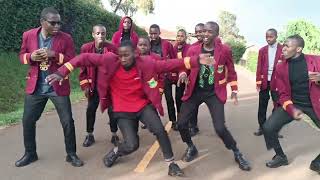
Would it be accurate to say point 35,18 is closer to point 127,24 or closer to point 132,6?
point 127,24

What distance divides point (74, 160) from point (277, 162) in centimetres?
289

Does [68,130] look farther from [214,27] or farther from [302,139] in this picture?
[302,139]

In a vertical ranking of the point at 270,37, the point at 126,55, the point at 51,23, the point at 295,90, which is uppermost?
the point at 51,23

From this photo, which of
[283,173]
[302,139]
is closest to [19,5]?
[302,139]

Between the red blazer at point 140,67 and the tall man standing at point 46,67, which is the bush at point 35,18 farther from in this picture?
the red blazer at point 140,67

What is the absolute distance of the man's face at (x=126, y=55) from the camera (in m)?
6.52

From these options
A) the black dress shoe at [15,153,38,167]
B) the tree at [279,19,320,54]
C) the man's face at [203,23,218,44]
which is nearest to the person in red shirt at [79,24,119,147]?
the black dress shoe at [15,153,38,167]

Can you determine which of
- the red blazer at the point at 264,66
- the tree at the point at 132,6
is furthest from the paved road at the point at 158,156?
the tree at the point at 132,6

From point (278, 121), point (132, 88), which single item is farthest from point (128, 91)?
point (278, 121)

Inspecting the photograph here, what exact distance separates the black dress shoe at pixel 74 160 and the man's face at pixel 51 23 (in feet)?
5.80

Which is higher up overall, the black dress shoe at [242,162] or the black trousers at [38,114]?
the black trousers at [38,114]

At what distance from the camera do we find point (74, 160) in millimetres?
7184

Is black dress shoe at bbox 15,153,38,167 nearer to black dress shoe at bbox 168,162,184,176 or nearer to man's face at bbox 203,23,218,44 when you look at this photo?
black dress shoe at bbox 168,162,184,176

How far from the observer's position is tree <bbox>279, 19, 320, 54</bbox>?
23.0 metres
